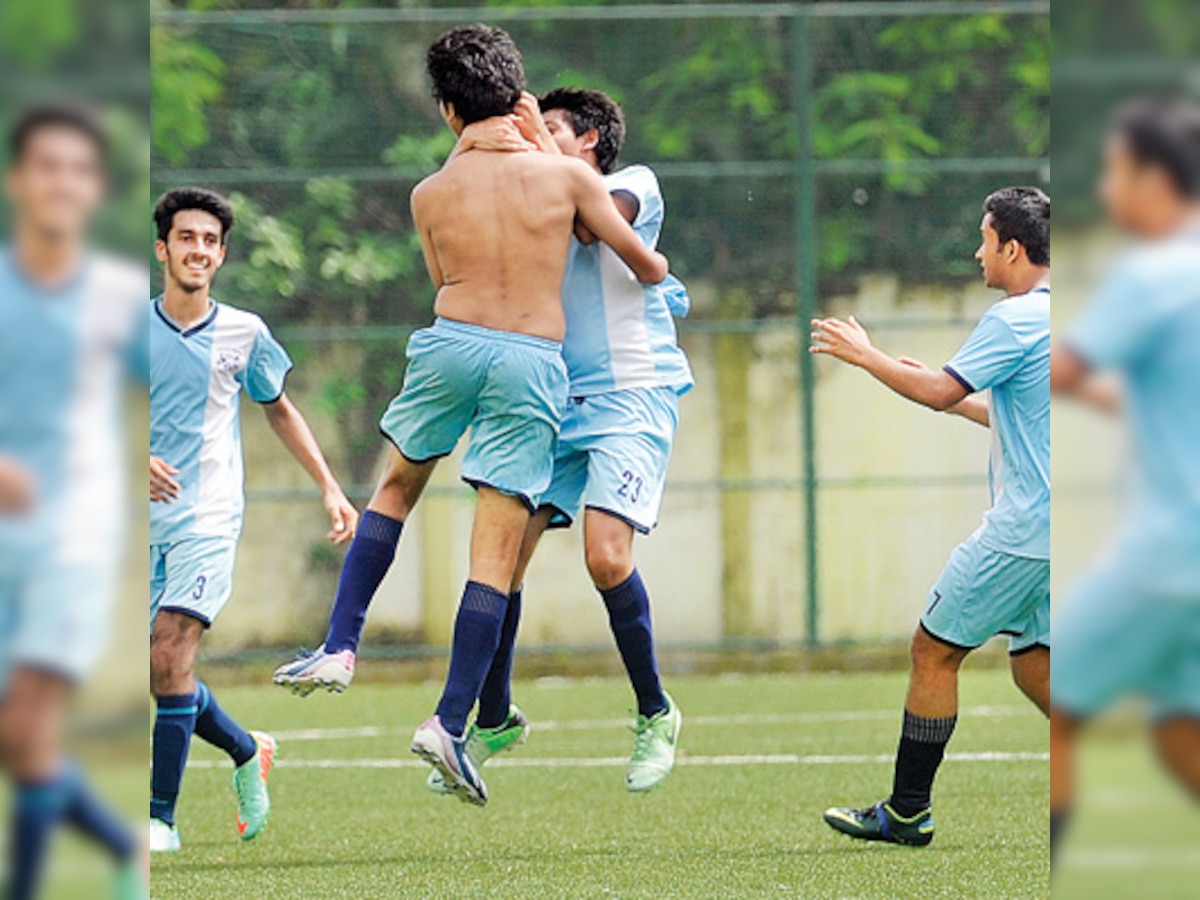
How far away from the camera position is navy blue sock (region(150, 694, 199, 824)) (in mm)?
5527

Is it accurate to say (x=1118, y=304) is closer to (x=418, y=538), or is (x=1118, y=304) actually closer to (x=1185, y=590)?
(x=1185, y=590)

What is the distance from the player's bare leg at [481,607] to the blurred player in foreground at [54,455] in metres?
3.43

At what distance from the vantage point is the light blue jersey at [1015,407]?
5.33 metres

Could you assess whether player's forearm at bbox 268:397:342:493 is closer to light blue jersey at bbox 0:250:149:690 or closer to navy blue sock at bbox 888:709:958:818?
navy blue sock at bbox 888:709:958:818

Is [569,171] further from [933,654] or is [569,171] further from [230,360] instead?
[933,654]

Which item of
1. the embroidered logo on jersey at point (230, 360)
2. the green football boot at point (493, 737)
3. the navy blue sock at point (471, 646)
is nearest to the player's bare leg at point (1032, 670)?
the green football boot at point (493, 737)

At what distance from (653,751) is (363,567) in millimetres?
930

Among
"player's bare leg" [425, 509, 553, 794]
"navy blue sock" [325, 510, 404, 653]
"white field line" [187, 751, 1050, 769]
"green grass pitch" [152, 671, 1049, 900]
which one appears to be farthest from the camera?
"white field line" [187, 751, 1050, 769]

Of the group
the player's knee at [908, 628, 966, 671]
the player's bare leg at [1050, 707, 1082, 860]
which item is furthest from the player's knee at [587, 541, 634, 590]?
the player's bare leg at [1050, 707, 1082, 860]

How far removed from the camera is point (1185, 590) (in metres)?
1.44

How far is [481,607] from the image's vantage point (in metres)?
4.94

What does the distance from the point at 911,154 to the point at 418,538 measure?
3731 millimetres

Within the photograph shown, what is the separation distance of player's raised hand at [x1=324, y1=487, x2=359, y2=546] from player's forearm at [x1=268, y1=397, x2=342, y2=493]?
106mm

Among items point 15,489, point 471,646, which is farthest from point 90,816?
point 471,646
